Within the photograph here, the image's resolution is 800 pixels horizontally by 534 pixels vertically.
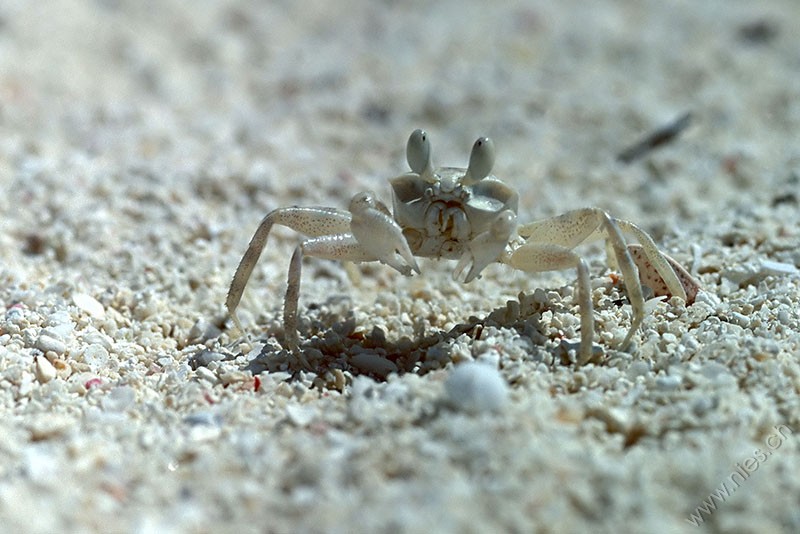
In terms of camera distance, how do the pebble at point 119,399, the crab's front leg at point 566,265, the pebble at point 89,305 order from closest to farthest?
the pebble at point 119,399 → the crab's front leg at point 566,265 → the pebble at point 89,305

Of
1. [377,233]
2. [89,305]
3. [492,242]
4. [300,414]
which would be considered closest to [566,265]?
[492,242]

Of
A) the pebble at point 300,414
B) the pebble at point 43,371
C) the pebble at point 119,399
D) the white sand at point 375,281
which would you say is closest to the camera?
the white sand at point 375,281

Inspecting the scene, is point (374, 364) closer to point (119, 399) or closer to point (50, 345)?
point (119, 399)

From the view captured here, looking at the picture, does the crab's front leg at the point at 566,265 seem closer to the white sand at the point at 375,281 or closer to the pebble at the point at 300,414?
the white sand at the point at 375,281

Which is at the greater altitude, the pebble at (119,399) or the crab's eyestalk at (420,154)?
the crab's eyestalk at (420,154)

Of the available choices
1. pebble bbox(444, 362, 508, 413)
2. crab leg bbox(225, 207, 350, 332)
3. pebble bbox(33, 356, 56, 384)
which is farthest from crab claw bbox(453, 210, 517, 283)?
pebble bbox(33, 356, 56, 384)

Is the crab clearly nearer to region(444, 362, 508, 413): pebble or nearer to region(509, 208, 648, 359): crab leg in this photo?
region(509, 208, 648, 359): crab leg

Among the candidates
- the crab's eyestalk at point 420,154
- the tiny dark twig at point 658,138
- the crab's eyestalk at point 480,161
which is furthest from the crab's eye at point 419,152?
the tiny dark twig at point 658,138
